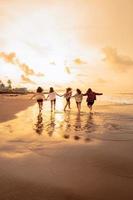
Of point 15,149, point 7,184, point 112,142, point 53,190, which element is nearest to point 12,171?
point 7,184

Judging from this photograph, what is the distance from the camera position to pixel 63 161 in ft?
28.1

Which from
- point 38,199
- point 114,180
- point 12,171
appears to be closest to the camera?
point 38,199

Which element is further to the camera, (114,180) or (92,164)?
(92,164)

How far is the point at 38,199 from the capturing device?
559 cm

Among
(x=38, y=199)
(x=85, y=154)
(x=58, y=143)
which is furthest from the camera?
(x=58, y=143)

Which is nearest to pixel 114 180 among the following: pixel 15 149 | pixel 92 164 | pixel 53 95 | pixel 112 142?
pixel 92 164

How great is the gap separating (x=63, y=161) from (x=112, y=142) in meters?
3.72

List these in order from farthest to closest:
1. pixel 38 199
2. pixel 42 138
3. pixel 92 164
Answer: pixel 42 138 < pixel 92 164 < pixel 38 199

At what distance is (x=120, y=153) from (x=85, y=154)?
3.62 feet

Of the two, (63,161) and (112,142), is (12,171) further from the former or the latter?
(112,142)

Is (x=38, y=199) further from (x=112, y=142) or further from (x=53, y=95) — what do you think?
(x=53, y=95)

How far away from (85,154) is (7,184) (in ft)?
12.0

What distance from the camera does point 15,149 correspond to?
10102 mm

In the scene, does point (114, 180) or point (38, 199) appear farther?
point (114, 180)
